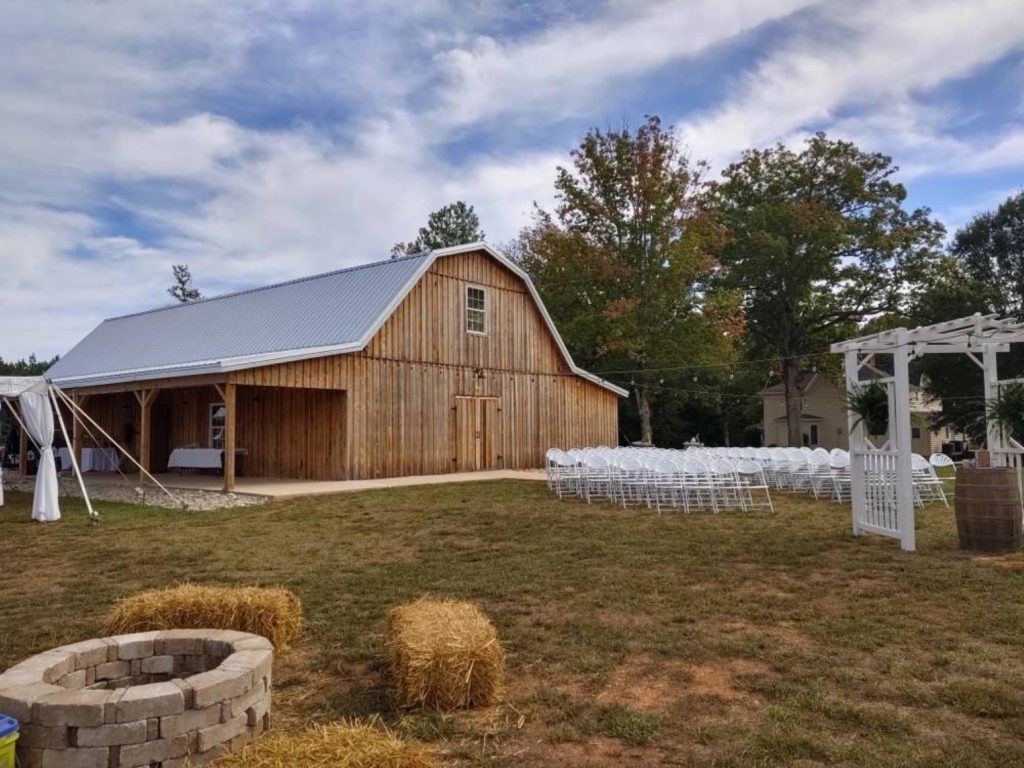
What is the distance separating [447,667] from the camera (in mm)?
3729

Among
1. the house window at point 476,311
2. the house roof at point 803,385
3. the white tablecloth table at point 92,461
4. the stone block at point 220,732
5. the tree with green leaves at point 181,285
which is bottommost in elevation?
the stone block at point 220,732

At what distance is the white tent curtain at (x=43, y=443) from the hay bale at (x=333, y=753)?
1027 cm

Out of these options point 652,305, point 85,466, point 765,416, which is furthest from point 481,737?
point 765,416

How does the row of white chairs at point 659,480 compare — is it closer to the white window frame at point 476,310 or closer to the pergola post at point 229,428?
the pergola post at point 229,428

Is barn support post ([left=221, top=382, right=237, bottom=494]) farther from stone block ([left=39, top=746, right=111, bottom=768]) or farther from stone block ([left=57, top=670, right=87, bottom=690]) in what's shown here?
stone block ([left=39, top=746, right=111, bottom=768])

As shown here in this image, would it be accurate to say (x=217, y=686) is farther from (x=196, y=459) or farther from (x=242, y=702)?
(x=196, y=459)

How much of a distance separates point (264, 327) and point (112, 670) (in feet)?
56.4

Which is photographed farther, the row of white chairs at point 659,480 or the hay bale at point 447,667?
the row of white chairs at point 659,480

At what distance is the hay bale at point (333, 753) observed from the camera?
2.68 metres

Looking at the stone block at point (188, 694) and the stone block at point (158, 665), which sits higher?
the stone block at point (188, 694)

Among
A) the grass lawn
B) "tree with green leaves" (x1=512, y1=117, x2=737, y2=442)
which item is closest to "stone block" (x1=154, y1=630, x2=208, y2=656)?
the grass lawn

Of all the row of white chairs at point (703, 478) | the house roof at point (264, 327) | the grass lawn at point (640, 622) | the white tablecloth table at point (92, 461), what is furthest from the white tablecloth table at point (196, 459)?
the row of white chairs at point (703, 478)

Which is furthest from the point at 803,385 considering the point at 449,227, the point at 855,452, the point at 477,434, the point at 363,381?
the point at 855,452

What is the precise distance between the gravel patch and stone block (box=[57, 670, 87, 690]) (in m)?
9.43
